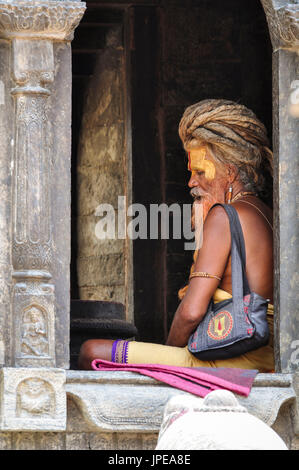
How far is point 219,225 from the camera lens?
289 inches

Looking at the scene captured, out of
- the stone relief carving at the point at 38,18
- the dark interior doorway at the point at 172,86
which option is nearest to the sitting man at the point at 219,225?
the stone relief carving at the point at 38,18

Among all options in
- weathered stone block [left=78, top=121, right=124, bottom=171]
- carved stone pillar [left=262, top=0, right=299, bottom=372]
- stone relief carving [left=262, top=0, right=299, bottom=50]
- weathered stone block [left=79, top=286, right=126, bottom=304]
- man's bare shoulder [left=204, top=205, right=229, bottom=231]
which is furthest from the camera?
weathered stone block [left=78, top=121, right=124, bottom=171]

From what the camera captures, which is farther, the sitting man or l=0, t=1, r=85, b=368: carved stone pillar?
the sitting man

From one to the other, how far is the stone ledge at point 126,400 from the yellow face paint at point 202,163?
5.28ft

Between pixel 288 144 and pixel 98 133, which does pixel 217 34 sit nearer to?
pixel 98 133

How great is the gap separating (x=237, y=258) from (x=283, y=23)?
1294 mm

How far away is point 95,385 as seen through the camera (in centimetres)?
669

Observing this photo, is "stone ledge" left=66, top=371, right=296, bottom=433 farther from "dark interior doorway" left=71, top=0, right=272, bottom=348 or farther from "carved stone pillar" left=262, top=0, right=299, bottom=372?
"dark interior doorway" left=71, top=0, right=272, bottom=348

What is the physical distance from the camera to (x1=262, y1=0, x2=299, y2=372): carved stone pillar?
7.03 meters

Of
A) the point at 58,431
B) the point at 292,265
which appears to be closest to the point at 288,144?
the point at 292,265

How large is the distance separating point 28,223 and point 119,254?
3130mm

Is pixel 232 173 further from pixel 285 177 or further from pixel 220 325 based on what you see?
pixel 220 325

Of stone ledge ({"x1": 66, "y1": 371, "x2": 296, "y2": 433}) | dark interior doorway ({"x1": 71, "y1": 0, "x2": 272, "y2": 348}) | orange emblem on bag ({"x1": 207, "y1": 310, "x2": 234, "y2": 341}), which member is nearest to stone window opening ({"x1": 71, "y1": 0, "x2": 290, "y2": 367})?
dark interior doorway ({"x1": 71, "y1": 0, "x2": 272, "y2": 348})

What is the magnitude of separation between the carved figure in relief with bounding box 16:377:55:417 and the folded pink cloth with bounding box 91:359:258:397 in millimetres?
444
